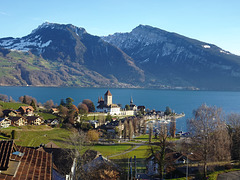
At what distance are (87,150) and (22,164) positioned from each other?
25774mm

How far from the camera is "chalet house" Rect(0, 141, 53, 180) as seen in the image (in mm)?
10716

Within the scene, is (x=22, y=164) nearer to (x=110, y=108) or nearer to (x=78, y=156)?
(x=78, y=156)

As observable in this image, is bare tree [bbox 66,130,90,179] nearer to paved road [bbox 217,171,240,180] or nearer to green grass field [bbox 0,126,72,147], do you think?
paved road [bbox 217,171,240,180]

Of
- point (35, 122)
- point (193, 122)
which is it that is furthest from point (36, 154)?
point (35, 122)

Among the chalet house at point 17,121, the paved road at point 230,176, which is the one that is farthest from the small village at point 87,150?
the paved road at point 230,176

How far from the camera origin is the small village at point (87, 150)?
42.2ft

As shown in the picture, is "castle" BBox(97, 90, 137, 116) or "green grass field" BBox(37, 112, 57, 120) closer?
"green grass field" BBox(37, 112, 57, 120)

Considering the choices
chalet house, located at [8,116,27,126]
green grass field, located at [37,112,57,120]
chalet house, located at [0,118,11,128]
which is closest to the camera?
chalet house, located at [0,118,11,128]

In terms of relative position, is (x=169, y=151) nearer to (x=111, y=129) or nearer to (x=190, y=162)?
(x=190, y=162)

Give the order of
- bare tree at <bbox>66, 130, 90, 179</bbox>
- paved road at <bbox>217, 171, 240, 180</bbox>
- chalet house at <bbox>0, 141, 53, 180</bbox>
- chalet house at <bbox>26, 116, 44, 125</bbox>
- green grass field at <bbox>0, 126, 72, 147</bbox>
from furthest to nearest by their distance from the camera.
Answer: chalet house at <bbox>26, 116, 44, 125</bbox>, green grass field at <bbox>0, 126, 72, 147</bbox>, paved road at <bbox>217, 171, 240, 180</bbox>, bare tree at <bbox>66, 130, 90, 179</bbox>, chalet house at <bbox>0, 141, 53, 180</bbox>

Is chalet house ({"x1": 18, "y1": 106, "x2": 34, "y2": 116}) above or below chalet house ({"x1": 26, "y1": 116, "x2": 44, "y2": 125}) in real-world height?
above

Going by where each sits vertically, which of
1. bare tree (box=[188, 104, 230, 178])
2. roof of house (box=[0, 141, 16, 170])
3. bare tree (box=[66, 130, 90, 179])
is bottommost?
bare tree (box=[66, 130, 90, 179])

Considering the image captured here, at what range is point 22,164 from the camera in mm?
11953

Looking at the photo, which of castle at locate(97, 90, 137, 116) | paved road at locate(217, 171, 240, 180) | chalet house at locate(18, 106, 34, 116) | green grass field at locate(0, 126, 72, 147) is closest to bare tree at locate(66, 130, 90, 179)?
paved road at locate(217, 171, 240, 180)
